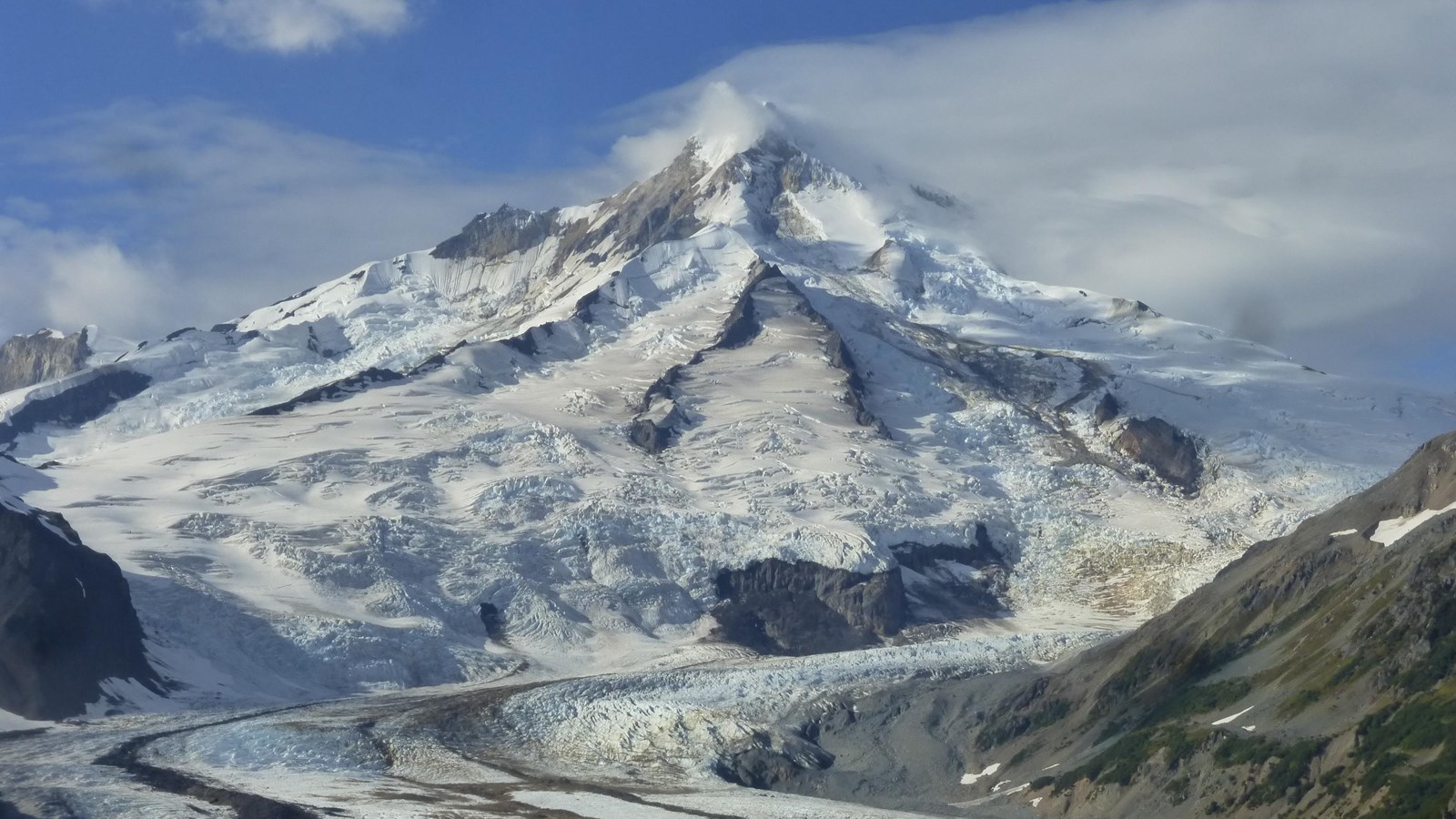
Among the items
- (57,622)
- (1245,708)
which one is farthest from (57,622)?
(1245,708)

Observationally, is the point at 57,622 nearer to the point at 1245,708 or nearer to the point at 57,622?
the point at 57,622

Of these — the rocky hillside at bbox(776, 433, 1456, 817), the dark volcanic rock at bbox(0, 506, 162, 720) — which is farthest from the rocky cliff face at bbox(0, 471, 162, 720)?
the rocky hillside at bbox(776, 433, 1456, 817)

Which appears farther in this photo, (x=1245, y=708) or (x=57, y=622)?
(x=57, y=622)

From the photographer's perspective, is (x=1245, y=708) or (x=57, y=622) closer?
(x=1245, y=708)

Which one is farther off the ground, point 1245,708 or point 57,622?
point 57,622

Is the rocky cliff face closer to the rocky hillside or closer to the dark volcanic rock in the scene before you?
the dark volcanic rock

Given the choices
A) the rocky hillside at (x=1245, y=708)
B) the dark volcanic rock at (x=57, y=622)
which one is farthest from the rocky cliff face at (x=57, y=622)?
the rocky hillside at (x=1245, y=708)
